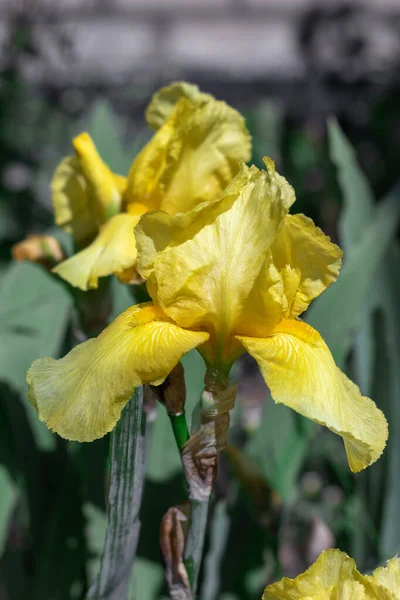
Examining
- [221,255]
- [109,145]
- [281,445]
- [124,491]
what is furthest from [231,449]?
[109,145]

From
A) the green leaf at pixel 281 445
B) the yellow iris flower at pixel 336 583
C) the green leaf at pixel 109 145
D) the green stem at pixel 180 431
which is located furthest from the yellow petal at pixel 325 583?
the green leaf at pixel 109 145

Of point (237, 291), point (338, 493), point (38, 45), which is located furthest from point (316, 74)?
point (237, 291)

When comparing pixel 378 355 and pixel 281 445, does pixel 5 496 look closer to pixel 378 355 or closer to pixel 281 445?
pixel 281 445

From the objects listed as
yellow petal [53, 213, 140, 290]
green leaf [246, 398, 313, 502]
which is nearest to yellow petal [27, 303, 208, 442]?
yellow petal [53, 213, 140, 290]

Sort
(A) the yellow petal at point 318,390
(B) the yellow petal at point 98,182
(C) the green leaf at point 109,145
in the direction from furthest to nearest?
1. (C) the green leaf at point 109,145
2. (B) the yellow petal at point 98,182
3. (A) the yellow petal at point 318,390

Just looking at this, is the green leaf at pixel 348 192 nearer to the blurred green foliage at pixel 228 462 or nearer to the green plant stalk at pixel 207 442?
the blurred green foliage at pixel 228 462

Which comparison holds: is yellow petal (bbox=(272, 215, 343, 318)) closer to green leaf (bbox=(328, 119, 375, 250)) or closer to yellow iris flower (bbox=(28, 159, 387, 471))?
yellow iris flower (bbox=(28, 159, 387, 471))

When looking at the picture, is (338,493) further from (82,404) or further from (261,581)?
(82,404)
